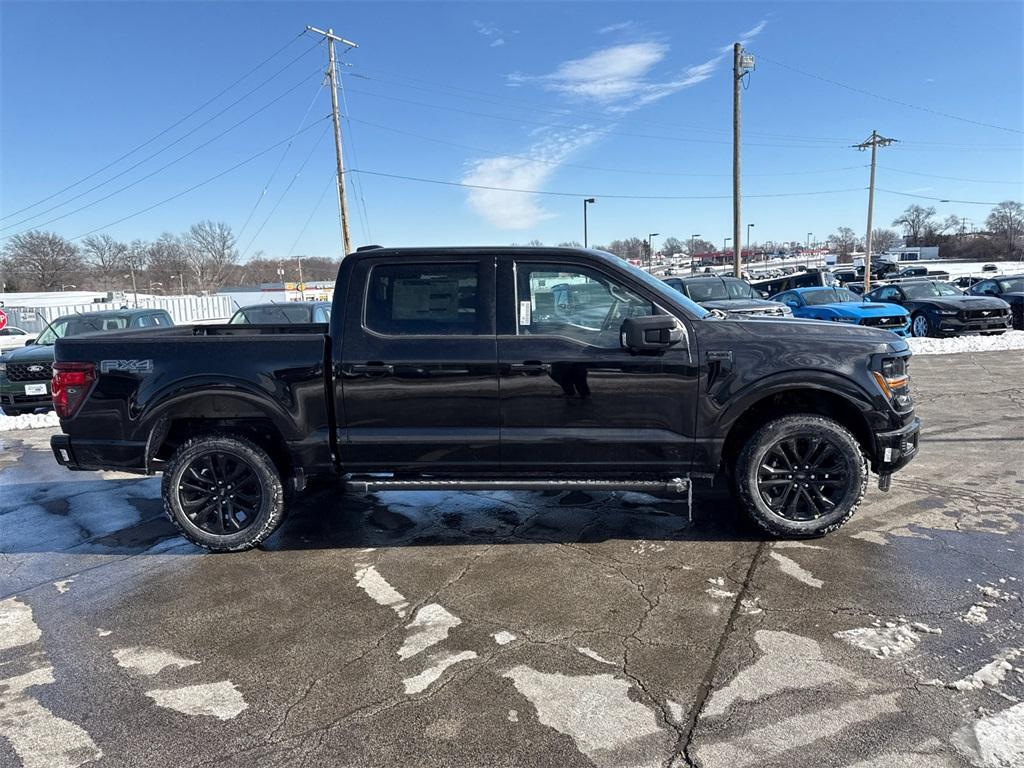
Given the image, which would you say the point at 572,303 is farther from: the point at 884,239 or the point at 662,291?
the point at 884,239

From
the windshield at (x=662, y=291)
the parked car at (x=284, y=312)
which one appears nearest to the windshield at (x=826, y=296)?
the parked car at (x=284, y=312)

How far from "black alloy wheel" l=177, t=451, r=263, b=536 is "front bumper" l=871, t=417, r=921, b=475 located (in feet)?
13.7

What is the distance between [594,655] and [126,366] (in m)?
3.53

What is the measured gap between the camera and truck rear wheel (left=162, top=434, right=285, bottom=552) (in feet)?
14.3

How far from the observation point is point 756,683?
2.78m

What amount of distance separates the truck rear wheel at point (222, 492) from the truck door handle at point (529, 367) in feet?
6.02

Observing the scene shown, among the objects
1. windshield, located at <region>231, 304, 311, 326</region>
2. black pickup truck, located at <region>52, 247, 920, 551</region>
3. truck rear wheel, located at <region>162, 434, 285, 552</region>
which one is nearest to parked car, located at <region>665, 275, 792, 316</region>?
windshield, located at <region>231, 304, 311, 326</region>

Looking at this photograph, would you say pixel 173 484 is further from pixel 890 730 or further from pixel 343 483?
pixel 890 730

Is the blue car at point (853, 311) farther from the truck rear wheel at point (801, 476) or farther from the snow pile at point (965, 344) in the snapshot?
the truck rear wheel at point (801, 476)

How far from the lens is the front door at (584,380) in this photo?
159 inches

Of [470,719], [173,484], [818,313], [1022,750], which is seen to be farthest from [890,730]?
[818,313]

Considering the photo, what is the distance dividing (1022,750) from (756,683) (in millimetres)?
921

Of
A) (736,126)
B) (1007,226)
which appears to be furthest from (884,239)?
(736,126)

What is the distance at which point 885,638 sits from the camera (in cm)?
309
